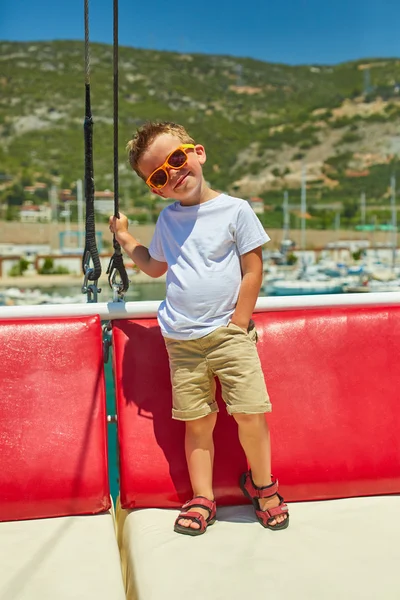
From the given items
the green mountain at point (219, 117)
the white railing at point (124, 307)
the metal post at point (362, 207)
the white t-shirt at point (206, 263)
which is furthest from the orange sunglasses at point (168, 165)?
the metal post at point (362, 207)

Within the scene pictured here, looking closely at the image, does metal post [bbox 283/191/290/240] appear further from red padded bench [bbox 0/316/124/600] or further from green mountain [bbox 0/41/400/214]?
red padded bench [bbox 0/316/124/600]

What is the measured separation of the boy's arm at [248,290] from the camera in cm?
207

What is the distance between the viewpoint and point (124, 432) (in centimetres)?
216

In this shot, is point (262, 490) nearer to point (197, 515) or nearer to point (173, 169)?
point (197, 515)

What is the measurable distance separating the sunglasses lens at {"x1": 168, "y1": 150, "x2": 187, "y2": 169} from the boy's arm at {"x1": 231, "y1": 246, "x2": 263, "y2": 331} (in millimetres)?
314

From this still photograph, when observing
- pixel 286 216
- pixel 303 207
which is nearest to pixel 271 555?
pixel 286 216

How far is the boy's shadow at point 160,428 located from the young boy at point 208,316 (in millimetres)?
55

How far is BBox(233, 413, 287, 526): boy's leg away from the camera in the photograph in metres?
2.05

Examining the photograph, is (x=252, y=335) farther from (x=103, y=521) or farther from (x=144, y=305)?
(x=103, y=521)

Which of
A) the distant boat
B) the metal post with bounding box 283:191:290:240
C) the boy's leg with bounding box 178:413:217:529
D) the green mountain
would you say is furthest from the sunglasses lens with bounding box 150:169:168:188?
the green mountain

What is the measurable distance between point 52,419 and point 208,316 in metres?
0.54

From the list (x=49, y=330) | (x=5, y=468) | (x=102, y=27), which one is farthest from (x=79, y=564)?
(x=102, y=27)

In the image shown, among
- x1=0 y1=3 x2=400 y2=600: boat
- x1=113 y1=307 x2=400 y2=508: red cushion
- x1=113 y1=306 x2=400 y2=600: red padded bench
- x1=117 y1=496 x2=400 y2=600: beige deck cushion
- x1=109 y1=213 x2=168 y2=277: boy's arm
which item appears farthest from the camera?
x1=109 y1=213 x2=168 y2=277: boy's arm

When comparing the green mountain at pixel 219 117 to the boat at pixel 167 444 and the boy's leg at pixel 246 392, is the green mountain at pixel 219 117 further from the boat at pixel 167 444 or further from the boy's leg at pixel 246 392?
the boy's leg at pixel 246 392
